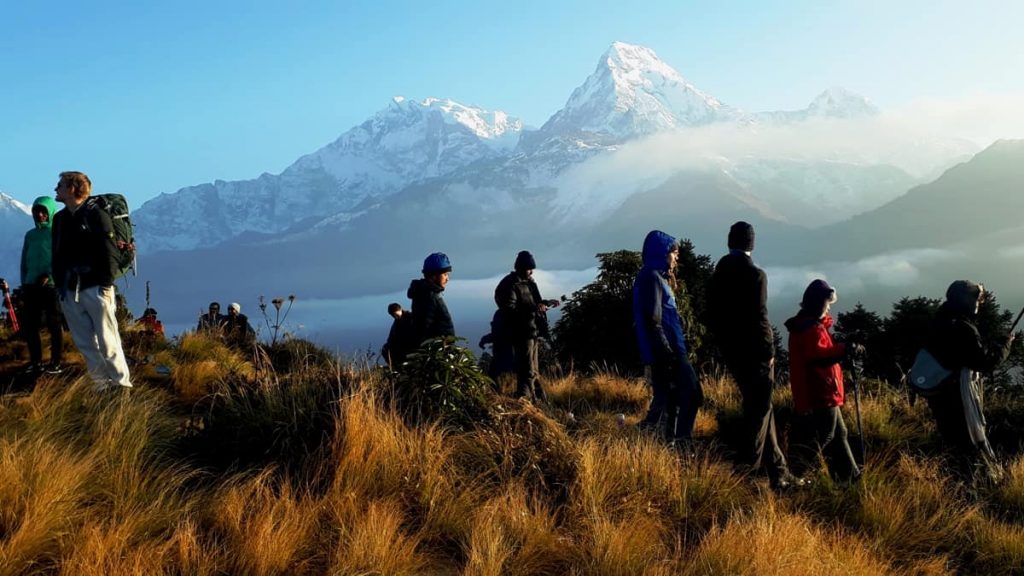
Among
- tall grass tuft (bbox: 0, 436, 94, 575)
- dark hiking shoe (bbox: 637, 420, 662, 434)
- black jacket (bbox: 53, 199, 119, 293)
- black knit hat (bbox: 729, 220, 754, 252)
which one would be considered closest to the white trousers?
black jacket (bbox: 53, 199, 119, 293)

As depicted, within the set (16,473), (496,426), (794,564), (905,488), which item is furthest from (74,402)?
(905,488)

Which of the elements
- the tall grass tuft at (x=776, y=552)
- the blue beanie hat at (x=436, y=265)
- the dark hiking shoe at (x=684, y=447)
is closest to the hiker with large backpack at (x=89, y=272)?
the blue beanie hat at (x=436, y=265)

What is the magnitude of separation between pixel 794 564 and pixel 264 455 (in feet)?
10.0

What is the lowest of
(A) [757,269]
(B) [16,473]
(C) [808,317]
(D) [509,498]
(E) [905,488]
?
(E) [905,488]

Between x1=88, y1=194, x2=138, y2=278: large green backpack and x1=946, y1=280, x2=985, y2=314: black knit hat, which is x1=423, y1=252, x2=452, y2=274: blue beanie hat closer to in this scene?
x1=88, y1=194, x2=138, y2=278: large green backpack

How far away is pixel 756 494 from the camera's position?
4891 mm

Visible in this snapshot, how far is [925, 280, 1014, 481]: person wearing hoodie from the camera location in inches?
217

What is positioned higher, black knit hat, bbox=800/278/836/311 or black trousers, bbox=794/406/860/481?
black knit hat, bbox=800/278/836/311

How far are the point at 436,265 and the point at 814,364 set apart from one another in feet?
10.6

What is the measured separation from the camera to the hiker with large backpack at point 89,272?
5730mm

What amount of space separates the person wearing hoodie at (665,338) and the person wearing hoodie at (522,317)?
207 cm

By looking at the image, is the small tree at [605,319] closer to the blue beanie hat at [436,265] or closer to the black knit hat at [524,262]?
the black knit hat at [524,262]

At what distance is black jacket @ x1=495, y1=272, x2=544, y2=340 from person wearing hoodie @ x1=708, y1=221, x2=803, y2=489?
2.96 metres

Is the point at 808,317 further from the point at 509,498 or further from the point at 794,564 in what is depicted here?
the point at 509,498
